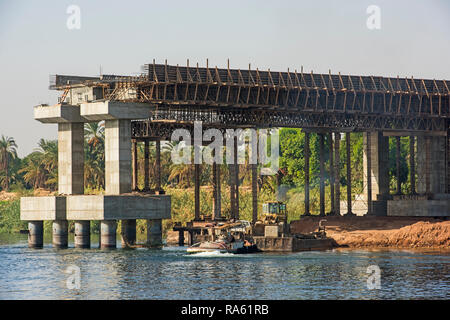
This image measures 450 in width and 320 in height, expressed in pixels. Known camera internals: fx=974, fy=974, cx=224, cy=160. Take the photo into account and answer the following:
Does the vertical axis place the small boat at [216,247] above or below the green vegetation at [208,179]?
below

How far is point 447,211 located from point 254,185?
28546 mm

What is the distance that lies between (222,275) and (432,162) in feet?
216

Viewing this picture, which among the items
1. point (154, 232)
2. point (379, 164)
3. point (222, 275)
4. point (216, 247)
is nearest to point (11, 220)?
point (154, 232)

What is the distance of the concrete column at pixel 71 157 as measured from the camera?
120 meters

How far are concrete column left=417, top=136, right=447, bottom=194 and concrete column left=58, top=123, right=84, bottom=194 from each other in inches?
1958

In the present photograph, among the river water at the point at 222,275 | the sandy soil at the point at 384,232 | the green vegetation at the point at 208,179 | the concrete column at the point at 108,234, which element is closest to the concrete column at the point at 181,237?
the sandy soil at the point at 384,232

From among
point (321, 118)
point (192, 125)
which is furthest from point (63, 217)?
point (321, 118)

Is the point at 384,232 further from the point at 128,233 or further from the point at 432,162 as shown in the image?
the point at 128,233

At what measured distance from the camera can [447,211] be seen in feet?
435

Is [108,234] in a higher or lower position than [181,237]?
higher

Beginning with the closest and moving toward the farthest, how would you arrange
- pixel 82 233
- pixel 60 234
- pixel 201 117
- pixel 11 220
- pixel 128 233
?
1. pixel 82 233
2. pixel 128 233
3. pixel 60 234
4. pixel 201 117
5. pixel 11 220

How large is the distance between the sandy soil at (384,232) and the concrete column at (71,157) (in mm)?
28958

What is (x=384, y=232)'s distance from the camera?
12044cm

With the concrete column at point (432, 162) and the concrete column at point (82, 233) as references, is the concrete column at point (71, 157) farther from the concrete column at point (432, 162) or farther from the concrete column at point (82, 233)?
the concrete column at point (432, 162)
